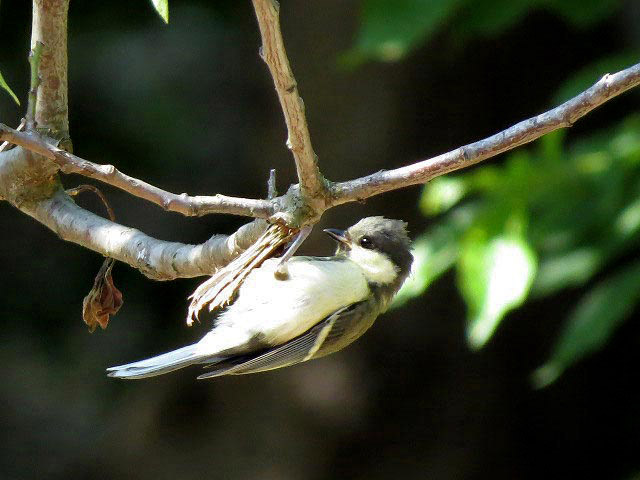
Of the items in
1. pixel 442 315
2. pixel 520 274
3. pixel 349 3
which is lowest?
pixel 442 315

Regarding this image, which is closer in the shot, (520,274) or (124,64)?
(520,274)

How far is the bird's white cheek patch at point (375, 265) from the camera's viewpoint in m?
2.67

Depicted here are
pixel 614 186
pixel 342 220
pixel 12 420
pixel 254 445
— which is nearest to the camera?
pixel 614 186

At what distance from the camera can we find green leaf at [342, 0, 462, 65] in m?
3.45

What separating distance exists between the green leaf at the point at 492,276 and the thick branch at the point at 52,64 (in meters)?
1.47

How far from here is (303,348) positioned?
2432 mm

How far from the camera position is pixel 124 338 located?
5.47 meters

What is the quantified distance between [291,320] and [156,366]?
15.2 inches

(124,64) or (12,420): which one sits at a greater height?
(124,64)

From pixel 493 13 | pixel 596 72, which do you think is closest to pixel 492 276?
pixel 596 72

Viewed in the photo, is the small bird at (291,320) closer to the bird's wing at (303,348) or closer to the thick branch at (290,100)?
the bird's wing at (303,348)

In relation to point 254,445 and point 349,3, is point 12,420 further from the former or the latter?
point 349,3

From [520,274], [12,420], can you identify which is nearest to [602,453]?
[520,274]

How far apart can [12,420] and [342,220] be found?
247 centimetres
